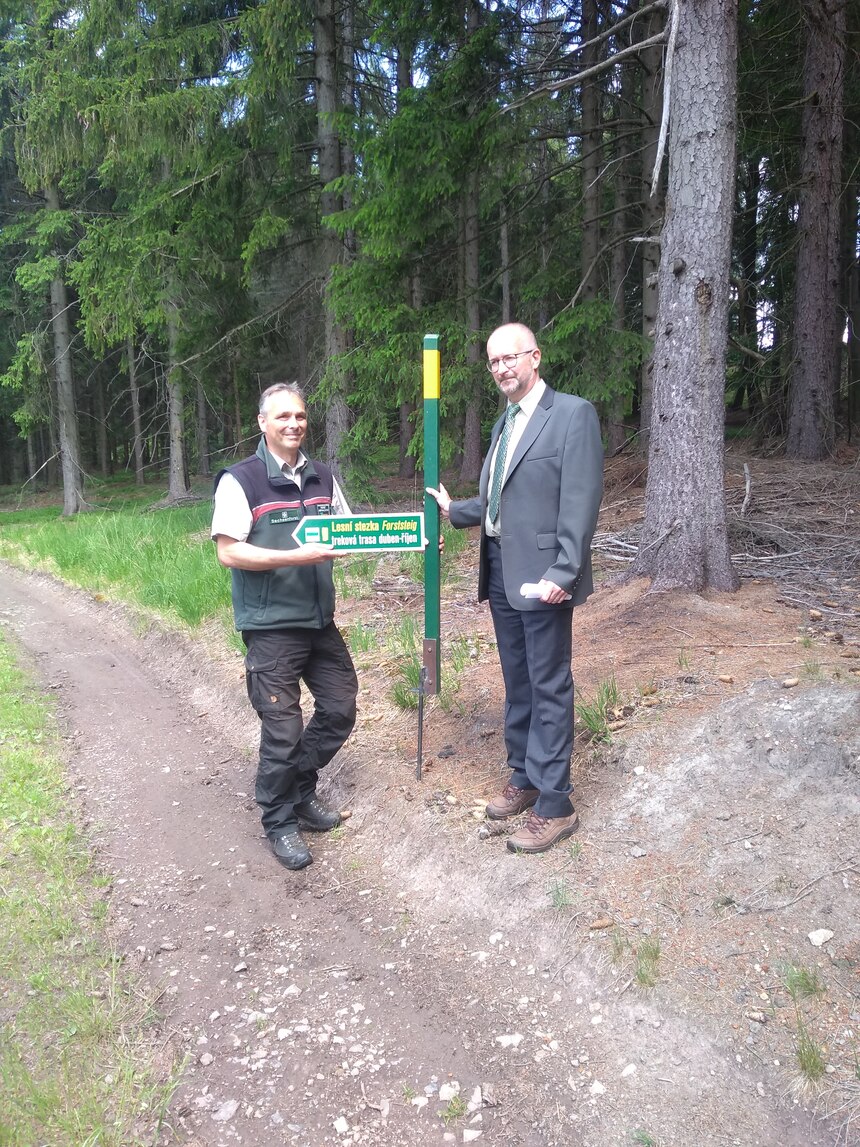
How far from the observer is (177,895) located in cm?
372

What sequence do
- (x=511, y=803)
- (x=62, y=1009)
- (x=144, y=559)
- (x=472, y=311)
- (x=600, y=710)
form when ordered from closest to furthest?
(x=62, y=1009), (x=511, y=803), (x=600, y=710), (x=144, y=559), (x=472, y=311)

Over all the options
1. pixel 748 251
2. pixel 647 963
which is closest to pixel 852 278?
pixel 748 251

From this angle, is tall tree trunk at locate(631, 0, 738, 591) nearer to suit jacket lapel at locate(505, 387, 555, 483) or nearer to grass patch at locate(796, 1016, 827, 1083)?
suit jacket lapel at locate(505, 387, 555, 483)

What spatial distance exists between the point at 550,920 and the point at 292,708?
1.50 m

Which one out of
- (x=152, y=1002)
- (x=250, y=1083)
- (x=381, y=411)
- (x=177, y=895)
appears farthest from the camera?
(x=381, y=411)

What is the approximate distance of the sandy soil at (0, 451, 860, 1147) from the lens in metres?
2.50

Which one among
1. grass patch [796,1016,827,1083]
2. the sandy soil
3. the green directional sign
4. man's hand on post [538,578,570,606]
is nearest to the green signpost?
the green directional sign

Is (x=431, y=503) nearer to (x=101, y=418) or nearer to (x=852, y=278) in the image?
(x=852, y=278)

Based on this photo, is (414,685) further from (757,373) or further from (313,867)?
(757,373)

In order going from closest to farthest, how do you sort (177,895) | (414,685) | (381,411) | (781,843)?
(781,843) → (177,895) → (414,685) → (381,411)

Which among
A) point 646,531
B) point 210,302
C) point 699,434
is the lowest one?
point 646,531

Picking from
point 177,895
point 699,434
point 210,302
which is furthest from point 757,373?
point 177,895

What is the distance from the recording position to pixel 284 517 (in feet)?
12.2

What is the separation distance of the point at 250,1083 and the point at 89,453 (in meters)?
33.3
